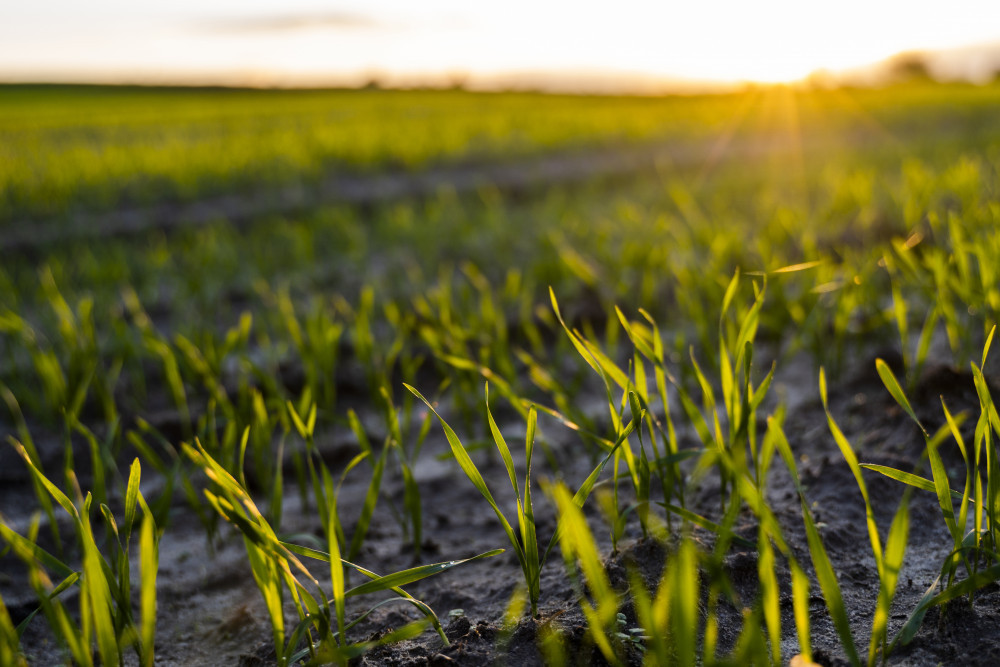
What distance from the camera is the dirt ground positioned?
951 millimetres

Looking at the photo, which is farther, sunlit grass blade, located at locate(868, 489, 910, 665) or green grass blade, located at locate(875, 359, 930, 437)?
→ green grass blade, located at locate(875, 359, 930, 437)

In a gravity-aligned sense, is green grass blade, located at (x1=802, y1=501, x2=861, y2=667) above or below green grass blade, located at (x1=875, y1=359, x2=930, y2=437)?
below

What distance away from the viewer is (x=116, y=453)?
1.84m

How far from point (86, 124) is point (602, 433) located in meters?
15.3

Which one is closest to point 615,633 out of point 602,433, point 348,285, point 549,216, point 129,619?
point 129,619

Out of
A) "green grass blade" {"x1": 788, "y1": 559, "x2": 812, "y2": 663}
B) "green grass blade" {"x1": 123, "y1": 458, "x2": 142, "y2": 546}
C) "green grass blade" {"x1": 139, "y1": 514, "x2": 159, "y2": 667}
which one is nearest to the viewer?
"green grass blade" {"x1": 788, "y1": 559, "x2": 812, "y2": 663}

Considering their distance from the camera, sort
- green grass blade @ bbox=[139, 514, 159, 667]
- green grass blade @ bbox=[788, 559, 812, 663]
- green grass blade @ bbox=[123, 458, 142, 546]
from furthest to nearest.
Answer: green grass blade @ bbox=[123, 458, 142, 546] → green grass blade @ bbox=[139, 514, 159, 667] → green grass blade @ bbox=[788, 559, 812, 663]

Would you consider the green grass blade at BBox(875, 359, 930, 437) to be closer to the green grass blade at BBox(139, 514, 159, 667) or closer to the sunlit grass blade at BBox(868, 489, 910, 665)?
the sunlit grass blade at BBox(868, 489, 910, 665)

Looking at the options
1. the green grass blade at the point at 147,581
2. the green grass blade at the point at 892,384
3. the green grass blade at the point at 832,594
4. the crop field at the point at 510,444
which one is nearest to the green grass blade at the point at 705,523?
the crop field at the point at 510,444

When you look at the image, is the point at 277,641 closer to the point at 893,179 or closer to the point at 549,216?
the point at 549,216

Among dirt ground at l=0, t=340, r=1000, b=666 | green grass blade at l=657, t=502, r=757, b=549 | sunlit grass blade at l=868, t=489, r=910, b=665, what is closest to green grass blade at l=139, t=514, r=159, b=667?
dirt ground at l=0, t=340, r=1000, b=666

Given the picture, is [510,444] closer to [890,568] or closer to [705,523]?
[705,523]

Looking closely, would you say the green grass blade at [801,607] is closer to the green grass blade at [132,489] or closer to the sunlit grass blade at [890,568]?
the sunlit grass blade at [890,568]

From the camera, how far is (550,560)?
1.26m
